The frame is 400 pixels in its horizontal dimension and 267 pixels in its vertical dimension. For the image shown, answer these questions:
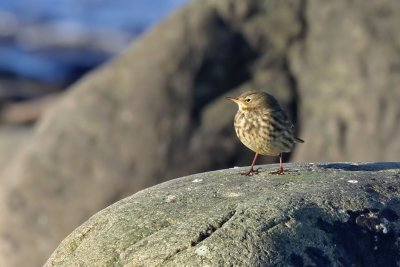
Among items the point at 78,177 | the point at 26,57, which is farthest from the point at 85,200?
the point at 26,57

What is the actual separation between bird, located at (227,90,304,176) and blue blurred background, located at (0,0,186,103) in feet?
67.4

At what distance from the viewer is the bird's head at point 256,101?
907cm

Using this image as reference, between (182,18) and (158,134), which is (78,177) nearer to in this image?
(158,134)

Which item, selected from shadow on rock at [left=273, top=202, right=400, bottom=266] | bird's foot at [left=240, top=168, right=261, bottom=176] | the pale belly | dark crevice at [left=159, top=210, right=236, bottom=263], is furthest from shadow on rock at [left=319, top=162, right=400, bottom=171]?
dark crevice at [left=159, top=210, right=236, bottom=263]

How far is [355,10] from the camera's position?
1574cm

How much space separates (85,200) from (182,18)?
10.4ft

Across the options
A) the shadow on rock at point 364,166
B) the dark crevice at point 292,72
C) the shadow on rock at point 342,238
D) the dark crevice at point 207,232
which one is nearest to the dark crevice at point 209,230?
the dark crevice at point 207,232

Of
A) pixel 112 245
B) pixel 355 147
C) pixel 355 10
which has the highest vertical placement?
pixel 355 10

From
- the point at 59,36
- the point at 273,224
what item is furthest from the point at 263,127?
the point at 59,36

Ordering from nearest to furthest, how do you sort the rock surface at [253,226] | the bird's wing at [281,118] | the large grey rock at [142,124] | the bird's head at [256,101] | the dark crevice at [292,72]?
the rock surface at [253,226] < the bird's wing at [281,118] < the bird's head at [256,101] < the large grey rock at [142,124] < the dark crevice at [292,72]

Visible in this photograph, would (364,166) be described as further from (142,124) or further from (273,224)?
(142,124)

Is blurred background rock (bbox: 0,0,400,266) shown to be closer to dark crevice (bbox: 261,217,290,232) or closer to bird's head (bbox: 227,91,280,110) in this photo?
bird's head (bbox: 227,91,280,110)

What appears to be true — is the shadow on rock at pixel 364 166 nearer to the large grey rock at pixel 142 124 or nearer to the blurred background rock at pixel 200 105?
the blurred background rock at pixel 200 105

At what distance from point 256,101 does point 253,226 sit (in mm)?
2174
